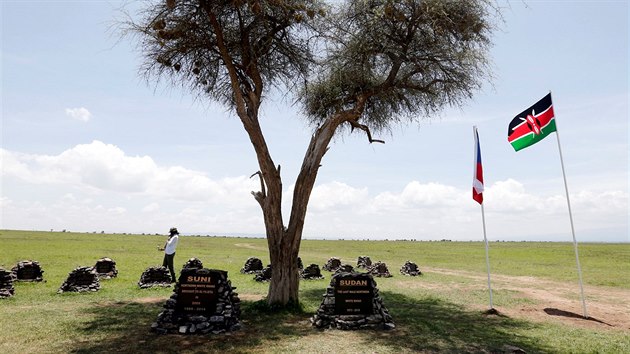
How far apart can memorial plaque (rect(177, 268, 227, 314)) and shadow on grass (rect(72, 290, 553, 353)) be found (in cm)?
88

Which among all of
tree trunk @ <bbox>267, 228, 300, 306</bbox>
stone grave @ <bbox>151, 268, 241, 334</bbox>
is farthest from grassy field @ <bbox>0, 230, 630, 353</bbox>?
tree trunk @ <bbox>267, 228, 300, 306</bbox>

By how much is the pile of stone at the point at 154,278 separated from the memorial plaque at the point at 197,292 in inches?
350

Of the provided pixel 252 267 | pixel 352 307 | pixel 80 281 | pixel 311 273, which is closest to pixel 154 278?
pixel 80 281

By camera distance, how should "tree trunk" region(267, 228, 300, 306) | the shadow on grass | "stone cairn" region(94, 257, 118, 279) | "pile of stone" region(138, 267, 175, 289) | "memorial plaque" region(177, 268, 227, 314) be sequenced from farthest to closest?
"stone cairn" region(94, 257, 118, 279), "pile of stone" region(138, 267, 175, 289), "tree trunk" region(267, 228, 300, 306), "memorial plaque" region(177, 268, 227, 314), the shadow on grass

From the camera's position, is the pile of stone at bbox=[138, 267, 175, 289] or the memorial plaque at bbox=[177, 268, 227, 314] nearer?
the memorial plaque at bbox=[177, 268, 227, 314]

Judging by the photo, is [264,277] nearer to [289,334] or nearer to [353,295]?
[353,295]

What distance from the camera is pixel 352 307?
12008 mm

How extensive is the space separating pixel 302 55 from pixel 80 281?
1349 cm

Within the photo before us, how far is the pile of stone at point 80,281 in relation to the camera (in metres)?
17.6

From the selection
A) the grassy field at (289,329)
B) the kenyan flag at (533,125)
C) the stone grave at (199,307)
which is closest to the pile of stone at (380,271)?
the grassy field at (289,329)

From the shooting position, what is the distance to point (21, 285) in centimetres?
1905

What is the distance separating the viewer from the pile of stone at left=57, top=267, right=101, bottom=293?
1756cm

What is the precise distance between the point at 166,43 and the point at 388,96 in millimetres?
9244

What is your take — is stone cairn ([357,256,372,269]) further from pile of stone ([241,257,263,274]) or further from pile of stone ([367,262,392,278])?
pile of stone ([241,257,263,274])
